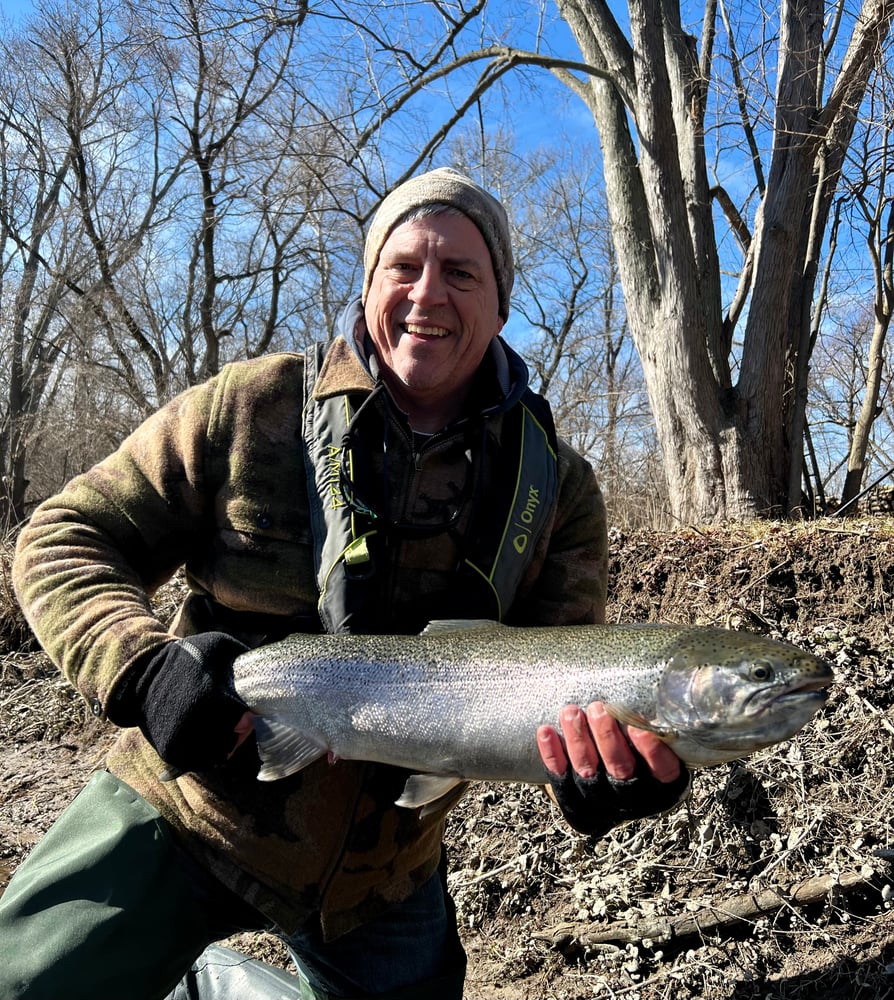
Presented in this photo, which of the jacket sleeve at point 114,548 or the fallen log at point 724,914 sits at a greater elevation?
the jacket sleeve at point 114,548

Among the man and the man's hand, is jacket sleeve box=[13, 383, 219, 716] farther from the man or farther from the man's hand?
the man's hand

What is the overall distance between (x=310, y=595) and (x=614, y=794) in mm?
1200

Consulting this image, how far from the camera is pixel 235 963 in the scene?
11.5 ft

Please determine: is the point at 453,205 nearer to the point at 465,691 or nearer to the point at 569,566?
the point at 569,566

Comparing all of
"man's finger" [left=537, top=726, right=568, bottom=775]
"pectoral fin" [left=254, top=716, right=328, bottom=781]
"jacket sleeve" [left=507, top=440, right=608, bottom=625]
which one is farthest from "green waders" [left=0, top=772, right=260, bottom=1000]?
"jacket sleeve" [left=507, top=440, right=608, bottom=625]

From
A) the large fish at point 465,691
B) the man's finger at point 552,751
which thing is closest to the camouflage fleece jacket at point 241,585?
the large fish at point 465,691

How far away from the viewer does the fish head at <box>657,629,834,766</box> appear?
7.55ft

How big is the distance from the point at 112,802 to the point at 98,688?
0.46 meters

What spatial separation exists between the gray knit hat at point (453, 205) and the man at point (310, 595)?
0.01 metres

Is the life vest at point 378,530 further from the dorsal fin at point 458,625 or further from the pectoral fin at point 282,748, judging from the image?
the pectoral fin at point 282,748

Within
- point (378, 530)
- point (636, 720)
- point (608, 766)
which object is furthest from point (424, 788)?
point (378, 530)

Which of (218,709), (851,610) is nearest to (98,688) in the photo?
(218,709)

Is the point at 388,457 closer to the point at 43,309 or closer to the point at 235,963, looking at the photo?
the point at 235,963

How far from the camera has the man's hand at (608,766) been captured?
2.38m
